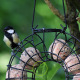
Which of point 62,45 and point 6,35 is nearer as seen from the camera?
point 62,45

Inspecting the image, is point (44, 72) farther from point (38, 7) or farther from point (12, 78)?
point (38, 7)

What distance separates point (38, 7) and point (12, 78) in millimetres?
1537

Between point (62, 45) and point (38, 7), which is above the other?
point (38, 7)

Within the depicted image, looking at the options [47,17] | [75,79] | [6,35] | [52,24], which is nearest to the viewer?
[75,79]

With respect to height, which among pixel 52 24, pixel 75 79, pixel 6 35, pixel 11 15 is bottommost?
pixel 75 79

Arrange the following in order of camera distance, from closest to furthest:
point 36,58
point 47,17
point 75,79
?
point 75,79 → point 36,58 → point 47,17

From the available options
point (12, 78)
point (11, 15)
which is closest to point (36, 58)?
point (12, 78)

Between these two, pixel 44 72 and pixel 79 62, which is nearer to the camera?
pixel 79 62

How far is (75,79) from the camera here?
1.04 meters

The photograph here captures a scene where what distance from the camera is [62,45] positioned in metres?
1.16

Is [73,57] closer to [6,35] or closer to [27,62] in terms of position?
[27,62]

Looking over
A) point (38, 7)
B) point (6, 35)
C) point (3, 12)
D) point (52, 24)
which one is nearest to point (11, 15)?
point (3, 12)

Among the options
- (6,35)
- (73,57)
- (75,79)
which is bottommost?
(75,79)

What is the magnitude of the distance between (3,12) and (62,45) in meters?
1.58
